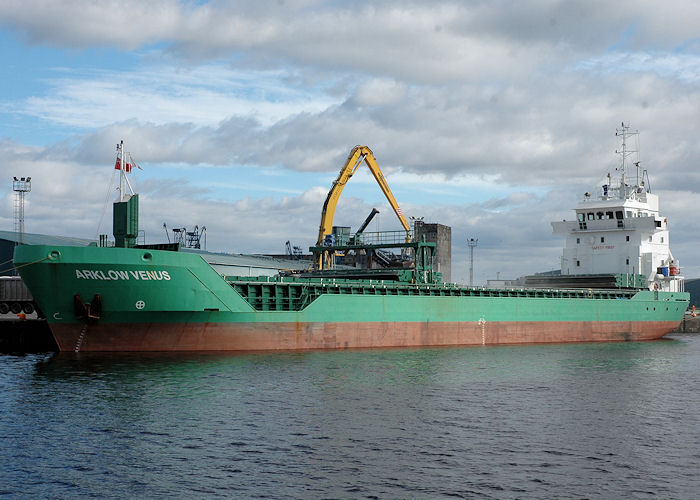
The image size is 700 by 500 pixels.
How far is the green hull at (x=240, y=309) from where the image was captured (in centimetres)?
2952

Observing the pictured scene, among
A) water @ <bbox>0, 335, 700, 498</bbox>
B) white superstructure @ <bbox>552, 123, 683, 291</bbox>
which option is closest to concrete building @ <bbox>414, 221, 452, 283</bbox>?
white superstructure @ <bbox>552, 123, 683, 291</bbox>

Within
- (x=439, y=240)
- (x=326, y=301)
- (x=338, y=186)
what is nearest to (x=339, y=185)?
(x=338, y=186)

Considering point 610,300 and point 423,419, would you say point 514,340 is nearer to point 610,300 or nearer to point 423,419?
point 610,300

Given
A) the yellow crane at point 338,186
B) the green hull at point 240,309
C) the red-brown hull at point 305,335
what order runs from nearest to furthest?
the green hull at point 240,309 → the red-brown hull at point 305,335 → the yellow crane at point 338,186

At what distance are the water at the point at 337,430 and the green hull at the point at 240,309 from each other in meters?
1.58

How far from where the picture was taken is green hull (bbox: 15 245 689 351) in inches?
1162

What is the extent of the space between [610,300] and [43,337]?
35.1m

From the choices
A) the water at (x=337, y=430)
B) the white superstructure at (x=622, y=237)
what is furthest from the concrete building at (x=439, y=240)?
the water at (x=337, y=430)

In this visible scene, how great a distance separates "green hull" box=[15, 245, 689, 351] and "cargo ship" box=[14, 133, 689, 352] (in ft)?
0.17

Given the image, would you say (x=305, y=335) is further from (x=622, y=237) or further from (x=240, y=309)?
(x=622, y=237)

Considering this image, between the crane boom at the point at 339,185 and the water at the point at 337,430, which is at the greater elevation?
the crane boom at the point at 339,185

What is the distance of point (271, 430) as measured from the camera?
18.2m

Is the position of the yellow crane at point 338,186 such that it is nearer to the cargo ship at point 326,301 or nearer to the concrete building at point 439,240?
the cargo ship at point 326,301

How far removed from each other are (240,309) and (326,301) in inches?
185
